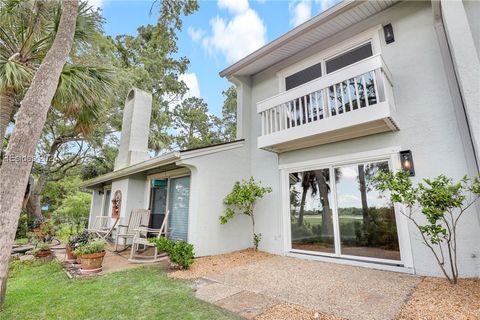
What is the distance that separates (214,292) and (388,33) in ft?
22.3

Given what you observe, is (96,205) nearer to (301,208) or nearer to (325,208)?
(301,208)

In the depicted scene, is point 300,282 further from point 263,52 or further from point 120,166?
point 120,166

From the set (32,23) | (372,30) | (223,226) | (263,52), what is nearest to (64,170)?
(32,23)

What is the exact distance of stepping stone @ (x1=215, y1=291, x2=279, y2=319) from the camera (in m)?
3.13

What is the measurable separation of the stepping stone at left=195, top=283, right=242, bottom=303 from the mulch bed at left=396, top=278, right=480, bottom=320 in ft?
7.68

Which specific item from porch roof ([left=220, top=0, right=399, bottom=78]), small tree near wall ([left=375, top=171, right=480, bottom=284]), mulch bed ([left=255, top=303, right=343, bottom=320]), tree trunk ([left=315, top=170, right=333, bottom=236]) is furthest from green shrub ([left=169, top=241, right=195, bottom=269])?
porch roof ([left=220, top=0, right=399, bottom=78])

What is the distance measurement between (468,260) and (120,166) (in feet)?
37.9

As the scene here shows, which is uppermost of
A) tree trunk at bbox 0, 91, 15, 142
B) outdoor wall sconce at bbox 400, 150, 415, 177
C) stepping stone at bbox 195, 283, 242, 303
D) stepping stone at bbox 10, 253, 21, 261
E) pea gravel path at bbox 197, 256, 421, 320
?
tree trunk at bbox 0, 91, 15, 142

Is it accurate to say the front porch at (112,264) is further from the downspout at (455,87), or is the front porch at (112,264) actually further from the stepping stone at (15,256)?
the downspout at (455,87)

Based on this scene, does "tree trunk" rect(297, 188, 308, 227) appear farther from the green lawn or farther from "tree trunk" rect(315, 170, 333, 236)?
the green lawn

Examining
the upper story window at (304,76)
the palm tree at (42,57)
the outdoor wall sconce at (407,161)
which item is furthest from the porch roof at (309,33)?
the palm tree at (42,57)

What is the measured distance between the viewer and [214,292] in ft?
12.8

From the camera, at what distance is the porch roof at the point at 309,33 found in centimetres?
563

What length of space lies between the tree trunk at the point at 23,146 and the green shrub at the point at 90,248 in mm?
1715
